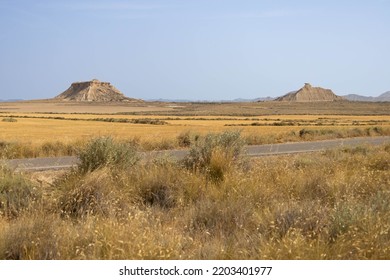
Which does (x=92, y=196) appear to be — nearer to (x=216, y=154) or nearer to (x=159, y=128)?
(x=216, y=154)

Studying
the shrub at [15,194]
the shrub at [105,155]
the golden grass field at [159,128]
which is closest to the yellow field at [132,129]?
the golden grass field at [159,128]

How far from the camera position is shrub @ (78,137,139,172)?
37.2 feet

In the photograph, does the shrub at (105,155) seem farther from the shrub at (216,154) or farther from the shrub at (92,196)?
the shrub at (92,196)

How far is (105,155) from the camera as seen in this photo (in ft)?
38.2

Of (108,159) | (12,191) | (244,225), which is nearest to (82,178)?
(12,191)

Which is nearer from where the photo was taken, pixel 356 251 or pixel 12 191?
pixel 356 251

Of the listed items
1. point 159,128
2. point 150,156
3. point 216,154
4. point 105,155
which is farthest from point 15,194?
point 159,128

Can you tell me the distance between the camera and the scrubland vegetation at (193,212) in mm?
5559

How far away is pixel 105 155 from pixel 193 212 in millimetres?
4393

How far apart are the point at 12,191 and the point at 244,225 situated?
14.8ft
